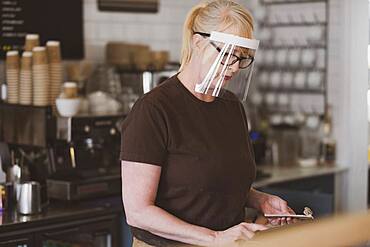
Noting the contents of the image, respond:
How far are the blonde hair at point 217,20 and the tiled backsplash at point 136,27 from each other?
84.7 inches

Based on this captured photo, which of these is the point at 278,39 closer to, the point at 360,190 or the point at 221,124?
the point at 360,190

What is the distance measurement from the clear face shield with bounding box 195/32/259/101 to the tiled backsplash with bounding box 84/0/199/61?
7.18ft

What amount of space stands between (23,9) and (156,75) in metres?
0.86

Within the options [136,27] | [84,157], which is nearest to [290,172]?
[136,27]

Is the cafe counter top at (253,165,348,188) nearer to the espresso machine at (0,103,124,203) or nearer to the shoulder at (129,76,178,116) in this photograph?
the espresso machine at (0,103,124,203)

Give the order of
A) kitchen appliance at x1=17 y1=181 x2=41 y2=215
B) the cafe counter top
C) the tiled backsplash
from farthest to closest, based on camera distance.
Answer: the cafe counter top, the tiled backsplash, kitchen appliance at x1=17 y1=181 x2=41 y2=215

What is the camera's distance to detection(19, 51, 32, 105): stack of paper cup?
11.9ft

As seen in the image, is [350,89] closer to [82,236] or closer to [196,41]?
[82,236]

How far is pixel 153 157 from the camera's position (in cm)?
215

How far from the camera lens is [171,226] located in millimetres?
2135

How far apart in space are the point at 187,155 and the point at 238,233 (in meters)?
0.33

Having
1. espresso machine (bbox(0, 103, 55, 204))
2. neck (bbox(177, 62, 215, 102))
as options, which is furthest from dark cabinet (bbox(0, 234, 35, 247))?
neck (bbox(177, 62, 215, 102))

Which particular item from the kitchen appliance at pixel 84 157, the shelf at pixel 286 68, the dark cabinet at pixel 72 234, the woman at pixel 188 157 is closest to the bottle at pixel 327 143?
the shelf at pixel 286 68

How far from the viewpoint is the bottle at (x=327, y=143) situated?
16.7ft
